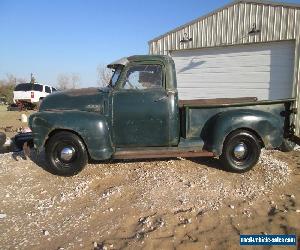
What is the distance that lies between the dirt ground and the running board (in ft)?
1.10

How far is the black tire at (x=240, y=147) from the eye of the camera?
576cm

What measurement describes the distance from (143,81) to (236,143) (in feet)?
6.64

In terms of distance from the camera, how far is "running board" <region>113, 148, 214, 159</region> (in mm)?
5691

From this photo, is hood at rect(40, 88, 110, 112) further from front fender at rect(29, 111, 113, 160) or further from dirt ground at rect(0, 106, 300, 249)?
dirt ground at rect(0, 106, 300, 249)

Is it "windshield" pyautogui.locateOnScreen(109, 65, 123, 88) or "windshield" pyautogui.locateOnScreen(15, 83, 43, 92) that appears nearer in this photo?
"windshield" pyautogui.locateOnScreen(109, 65, 123, 88)

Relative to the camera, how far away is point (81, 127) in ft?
18.4

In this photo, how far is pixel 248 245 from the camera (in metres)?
3.71

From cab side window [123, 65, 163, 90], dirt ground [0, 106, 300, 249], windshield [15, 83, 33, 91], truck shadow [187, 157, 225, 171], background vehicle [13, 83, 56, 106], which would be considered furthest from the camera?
windshield [15, 83, 33, 91]

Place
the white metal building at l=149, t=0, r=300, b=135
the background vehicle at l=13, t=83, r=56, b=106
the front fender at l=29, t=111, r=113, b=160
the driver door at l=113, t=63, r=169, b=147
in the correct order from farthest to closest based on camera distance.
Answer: the background vehicle at l=13, t=83, r=56, b=106
the white metal building at l=149, t=0, r=300, b=135
the driver door at l=113, t=63, r=169, b=147
the front fender at l=29, t=111, r=113, b=160

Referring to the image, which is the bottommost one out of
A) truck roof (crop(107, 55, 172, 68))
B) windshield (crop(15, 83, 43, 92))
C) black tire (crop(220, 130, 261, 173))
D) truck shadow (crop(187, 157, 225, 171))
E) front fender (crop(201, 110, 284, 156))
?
truck shadow (crop(187, 157, 225, 171))

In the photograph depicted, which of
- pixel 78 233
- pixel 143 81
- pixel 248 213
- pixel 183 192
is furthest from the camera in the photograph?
pixel 143 81

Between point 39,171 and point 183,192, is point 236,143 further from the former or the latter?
point 39,171

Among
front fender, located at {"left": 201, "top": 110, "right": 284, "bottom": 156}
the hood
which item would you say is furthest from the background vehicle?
front fender, located at {"left": 201, "top": 110, "right": 284, "bottom": 156}

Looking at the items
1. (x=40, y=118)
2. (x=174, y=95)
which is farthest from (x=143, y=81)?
(x=40, y=118)
